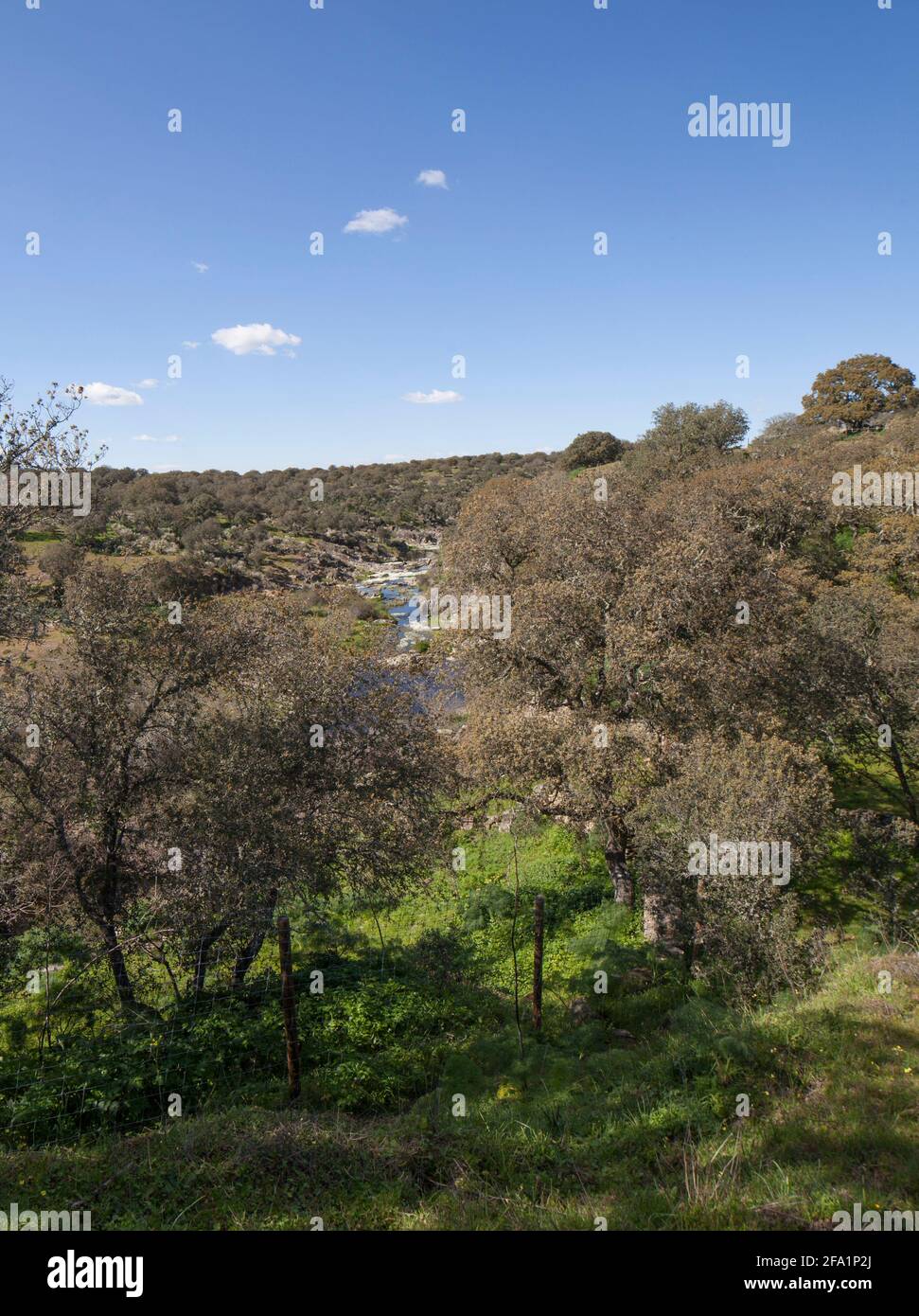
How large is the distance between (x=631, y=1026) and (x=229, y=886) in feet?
20.7

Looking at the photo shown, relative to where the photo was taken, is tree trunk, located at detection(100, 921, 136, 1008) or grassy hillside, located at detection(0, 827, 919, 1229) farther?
tree trunk, located at detection(100, 921, 136, 1008)

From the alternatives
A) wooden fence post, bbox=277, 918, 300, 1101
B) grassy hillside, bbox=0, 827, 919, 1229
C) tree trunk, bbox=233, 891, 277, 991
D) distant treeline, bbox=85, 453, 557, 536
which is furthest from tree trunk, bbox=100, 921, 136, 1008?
distant treeline, bbox=85, 453, 557, 536

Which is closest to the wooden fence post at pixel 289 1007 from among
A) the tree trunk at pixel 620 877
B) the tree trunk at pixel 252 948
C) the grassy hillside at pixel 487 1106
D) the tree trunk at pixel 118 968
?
the grassy hillside at pixel 487 1106

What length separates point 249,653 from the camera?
10945mm

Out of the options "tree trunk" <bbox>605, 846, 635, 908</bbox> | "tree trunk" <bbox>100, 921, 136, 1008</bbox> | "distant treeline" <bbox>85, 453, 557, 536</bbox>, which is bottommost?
"tree trunk" <bbox>605, 846, 635, 908</bbox>

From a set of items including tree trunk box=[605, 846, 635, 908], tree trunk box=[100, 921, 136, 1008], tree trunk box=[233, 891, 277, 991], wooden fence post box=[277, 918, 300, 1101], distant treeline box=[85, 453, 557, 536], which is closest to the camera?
wooden fence post box=[277, 918, 300, 1101]

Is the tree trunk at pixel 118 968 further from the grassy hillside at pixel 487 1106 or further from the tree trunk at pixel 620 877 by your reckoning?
the tree trunk at pixel 620 877

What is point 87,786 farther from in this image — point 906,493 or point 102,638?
point 906,493

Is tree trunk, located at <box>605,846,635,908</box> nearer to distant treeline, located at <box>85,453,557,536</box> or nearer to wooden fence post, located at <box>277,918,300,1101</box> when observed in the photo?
wooden fence post, located at <box>277,918,300,1101</box>

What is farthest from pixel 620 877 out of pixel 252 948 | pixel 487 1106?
pixel 252 948

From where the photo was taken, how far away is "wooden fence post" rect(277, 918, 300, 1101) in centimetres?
768

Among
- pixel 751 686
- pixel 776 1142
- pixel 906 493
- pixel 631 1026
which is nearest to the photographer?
pixel 776 1142
